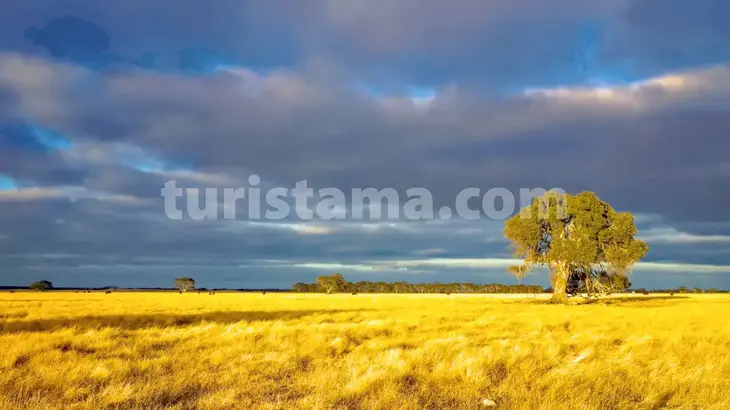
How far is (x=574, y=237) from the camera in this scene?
50.8 m

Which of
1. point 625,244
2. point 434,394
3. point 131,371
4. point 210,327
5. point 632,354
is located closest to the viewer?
point 434,394

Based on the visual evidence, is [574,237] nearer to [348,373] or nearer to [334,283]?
[348,373]

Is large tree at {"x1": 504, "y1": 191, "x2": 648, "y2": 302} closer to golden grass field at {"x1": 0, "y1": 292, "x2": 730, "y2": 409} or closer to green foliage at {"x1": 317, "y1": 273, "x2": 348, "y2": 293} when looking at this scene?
golden grass field at {"x1": 0, "y1": 292, "x2": 730, "y2": 409}

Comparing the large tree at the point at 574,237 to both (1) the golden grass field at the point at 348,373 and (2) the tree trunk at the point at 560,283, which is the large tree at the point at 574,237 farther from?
(1) the golden grass field at the point at 348,373

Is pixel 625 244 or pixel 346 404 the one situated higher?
pixel 625 244

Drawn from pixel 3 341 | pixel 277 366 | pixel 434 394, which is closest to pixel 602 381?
pixel 434 394

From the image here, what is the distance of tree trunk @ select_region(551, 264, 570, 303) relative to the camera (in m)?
53.4

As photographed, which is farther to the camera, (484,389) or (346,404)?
(484,389)

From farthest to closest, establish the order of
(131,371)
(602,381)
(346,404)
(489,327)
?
(489,327) → (131,371) → (602,381) → (346,404)

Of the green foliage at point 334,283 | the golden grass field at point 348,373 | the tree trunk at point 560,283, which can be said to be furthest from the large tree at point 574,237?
the green foliage at point 334,283

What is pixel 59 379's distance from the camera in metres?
10.8

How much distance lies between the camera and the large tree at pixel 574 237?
49.9 meters

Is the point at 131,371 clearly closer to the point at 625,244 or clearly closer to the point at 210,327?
the point at 210,327

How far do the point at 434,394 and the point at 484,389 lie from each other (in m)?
1.16
